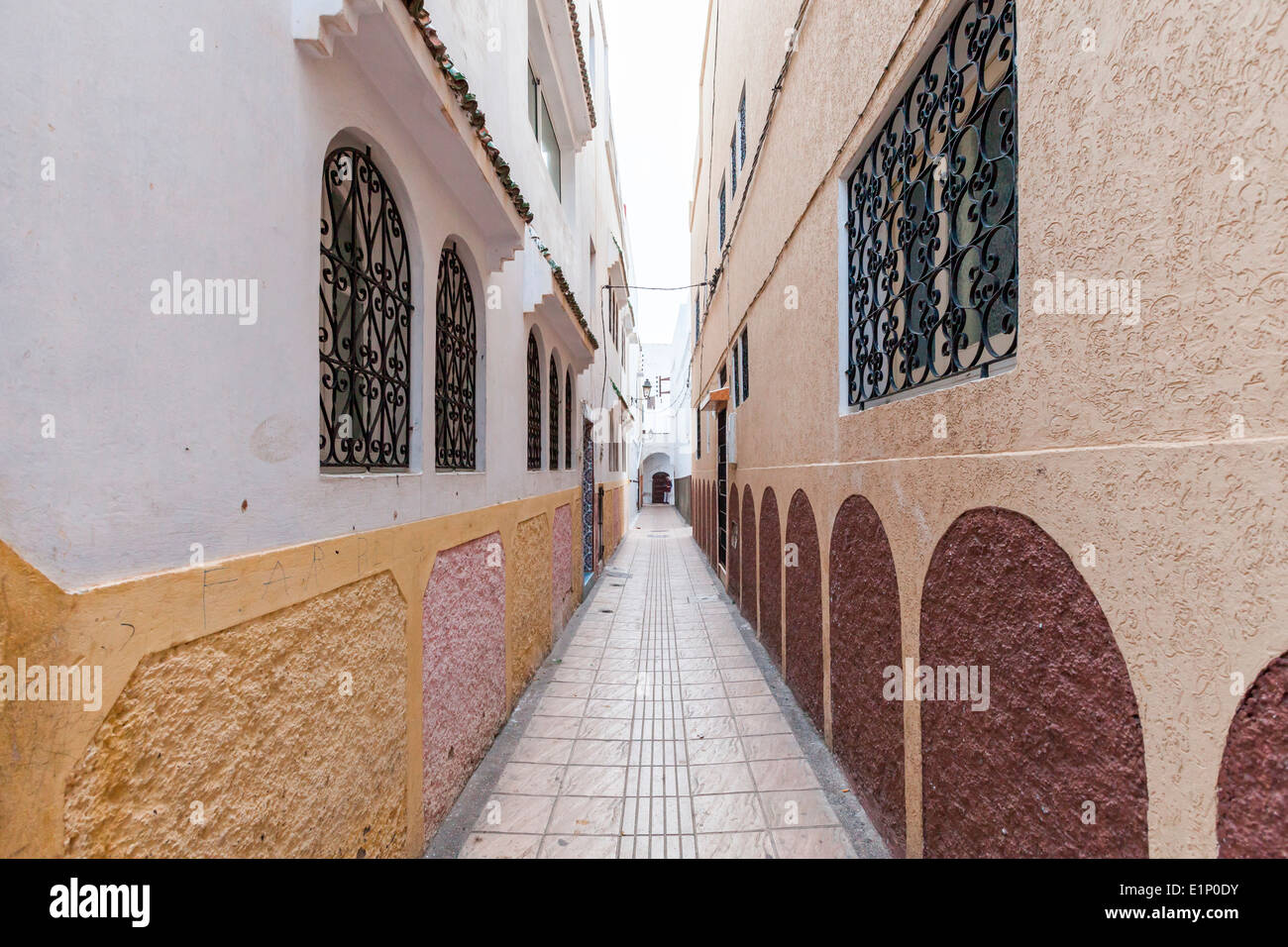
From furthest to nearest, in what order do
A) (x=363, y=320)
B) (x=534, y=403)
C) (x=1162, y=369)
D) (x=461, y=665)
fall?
(x=534, y=403)
(x=461, y=665)
(x=363, y=320)
(x=1162, y=369)

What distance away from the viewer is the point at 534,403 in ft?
19.4

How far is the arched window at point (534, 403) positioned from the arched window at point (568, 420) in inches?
57.9

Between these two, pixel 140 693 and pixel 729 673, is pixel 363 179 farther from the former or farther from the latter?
pixel 729 673

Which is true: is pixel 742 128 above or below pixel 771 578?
above

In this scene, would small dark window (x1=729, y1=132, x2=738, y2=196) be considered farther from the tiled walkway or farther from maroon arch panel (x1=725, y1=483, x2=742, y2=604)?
the tiled walkway

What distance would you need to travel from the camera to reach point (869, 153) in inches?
123

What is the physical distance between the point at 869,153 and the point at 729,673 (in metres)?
4.36

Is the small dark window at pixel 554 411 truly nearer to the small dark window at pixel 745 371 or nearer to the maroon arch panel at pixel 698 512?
the small dark window at pixel 745 371

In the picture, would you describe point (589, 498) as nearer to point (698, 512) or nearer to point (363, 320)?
point (698, 512)

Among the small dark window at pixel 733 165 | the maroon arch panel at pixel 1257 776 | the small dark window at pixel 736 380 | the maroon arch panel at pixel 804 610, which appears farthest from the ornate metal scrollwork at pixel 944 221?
the small dark window at pixel 733 165

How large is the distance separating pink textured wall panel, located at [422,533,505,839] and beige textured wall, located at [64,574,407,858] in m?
0.38

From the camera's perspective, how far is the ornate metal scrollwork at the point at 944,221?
2.00m

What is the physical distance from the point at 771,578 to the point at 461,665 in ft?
11.1

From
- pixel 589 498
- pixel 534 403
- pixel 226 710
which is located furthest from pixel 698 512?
pixel 226 710
